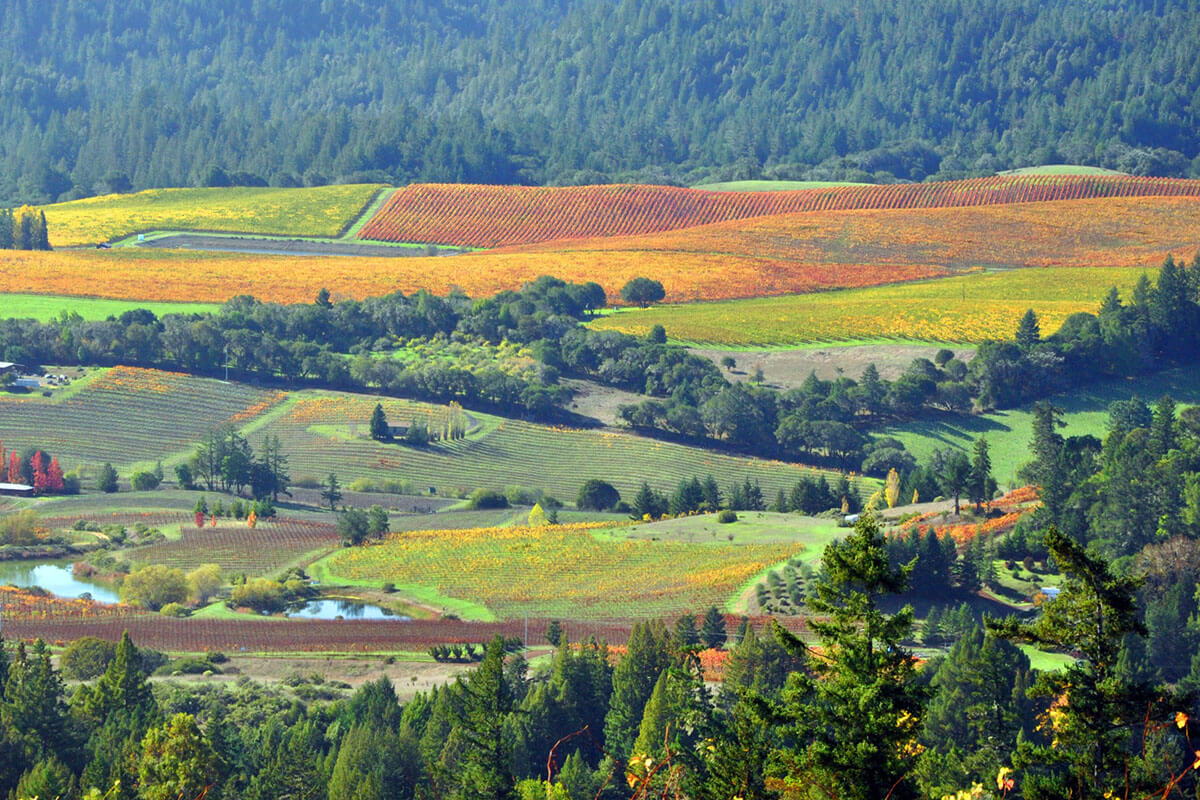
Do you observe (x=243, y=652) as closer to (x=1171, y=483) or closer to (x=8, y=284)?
(x=1171, y=483)

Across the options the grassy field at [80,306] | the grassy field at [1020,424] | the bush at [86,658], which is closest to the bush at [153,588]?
the bush at [86,658]

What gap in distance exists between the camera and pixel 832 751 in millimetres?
27188

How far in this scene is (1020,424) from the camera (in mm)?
112625

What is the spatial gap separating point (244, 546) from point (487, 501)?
48.3 feet

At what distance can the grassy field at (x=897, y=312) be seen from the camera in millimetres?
130125

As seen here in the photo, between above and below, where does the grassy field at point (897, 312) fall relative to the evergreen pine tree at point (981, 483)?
above

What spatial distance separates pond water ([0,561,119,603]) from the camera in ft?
285

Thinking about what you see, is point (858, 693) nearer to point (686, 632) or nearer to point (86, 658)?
point (686, 632)

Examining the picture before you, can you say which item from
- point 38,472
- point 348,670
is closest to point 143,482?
point 38,472

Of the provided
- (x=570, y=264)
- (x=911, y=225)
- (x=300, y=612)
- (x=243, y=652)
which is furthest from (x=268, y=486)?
(x=911, y=225)

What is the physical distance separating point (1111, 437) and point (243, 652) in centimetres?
4542

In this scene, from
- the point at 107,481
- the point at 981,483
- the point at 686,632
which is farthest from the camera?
the point at 107,481

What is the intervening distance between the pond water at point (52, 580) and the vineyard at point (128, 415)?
57.2 ft

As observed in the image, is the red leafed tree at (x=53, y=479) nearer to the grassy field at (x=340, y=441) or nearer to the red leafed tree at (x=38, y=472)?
the red leafed tree at (x=38, y=472)
